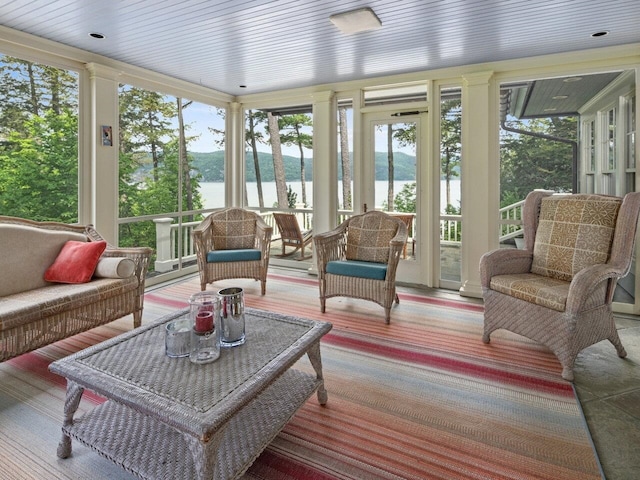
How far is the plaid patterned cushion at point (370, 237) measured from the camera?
3.89 meters

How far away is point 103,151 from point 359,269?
2.92 metres

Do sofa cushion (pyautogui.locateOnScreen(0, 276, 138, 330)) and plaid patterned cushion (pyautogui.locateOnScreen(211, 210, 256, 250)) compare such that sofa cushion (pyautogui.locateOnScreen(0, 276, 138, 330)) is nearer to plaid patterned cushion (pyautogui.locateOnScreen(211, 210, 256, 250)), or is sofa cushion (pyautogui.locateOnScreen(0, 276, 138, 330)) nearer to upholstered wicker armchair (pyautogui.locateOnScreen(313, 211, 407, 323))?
plaid patterned cushion (pyautogui.locateOnScreen(211, 210, 256, 250))

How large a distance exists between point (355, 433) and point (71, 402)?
128 cm

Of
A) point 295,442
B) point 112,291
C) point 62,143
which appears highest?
point 62,143

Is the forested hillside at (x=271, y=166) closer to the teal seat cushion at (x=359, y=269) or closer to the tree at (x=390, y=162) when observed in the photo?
the tree at (x=390, y=162)

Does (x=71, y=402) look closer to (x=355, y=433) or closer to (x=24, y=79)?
(x=355, y=433)

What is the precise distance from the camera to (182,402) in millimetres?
1358

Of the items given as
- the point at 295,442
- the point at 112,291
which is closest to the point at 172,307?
the point at 112,291

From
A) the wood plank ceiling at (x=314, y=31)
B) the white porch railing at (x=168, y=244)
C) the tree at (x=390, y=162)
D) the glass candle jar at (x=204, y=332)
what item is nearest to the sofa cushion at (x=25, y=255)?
the wood plank ceiling at (x=314, y=31)

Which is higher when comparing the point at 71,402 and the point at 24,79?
the point at 24,79

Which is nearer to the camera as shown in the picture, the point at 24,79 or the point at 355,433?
the point at 355,433

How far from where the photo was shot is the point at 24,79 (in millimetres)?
3725

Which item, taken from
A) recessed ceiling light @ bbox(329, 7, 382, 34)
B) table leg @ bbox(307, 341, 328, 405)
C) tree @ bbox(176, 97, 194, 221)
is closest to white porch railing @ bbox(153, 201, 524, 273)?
tree @ bbox(176, 97, 194, 221)

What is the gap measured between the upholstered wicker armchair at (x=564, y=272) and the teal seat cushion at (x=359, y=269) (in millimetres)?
867
